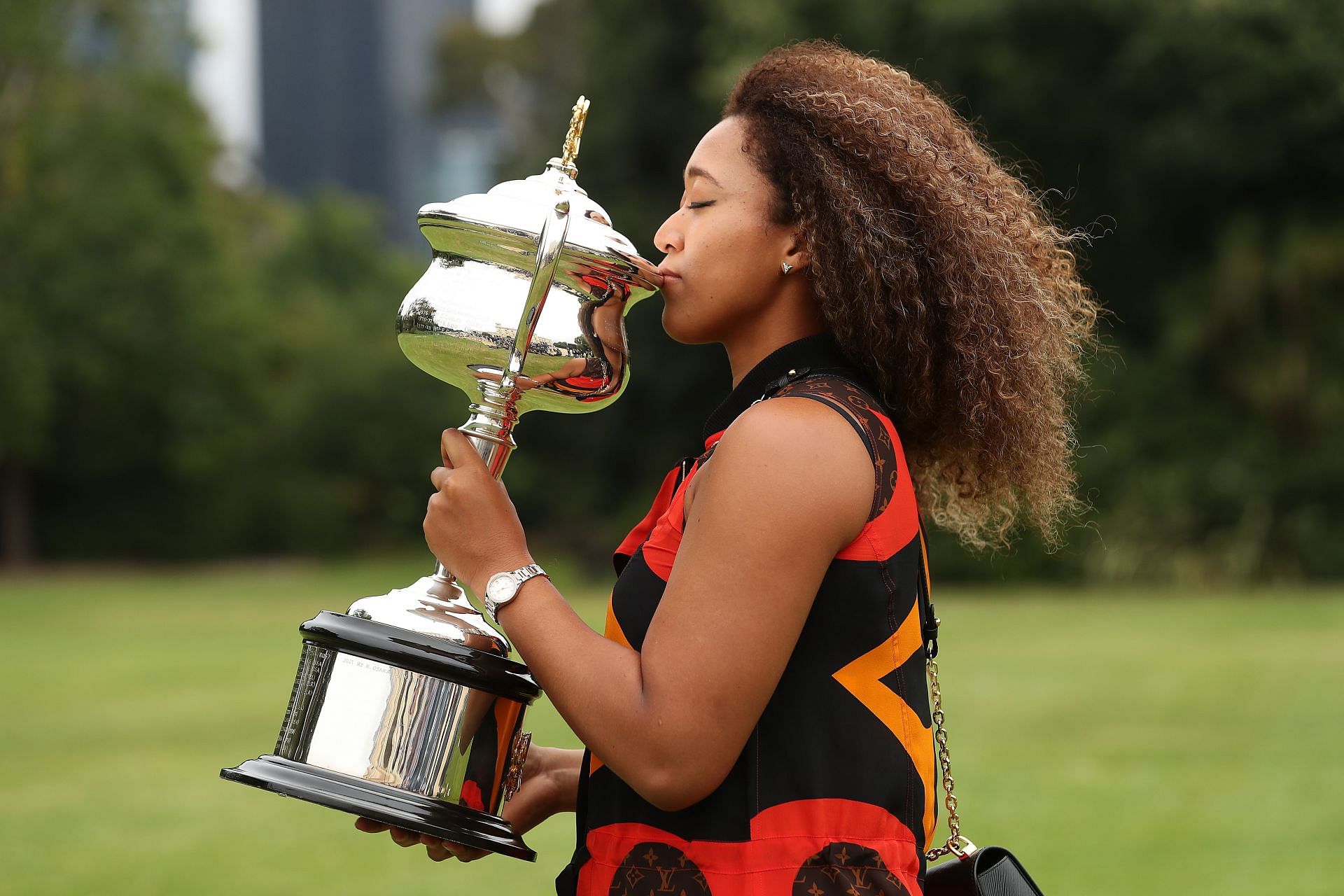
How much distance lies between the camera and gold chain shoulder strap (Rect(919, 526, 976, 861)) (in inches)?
78.0

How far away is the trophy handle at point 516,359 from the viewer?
2.06 metres

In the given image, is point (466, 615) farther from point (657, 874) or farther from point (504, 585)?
point (657, 874)

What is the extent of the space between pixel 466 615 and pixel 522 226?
0.54m

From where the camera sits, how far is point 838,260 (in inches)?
75.5

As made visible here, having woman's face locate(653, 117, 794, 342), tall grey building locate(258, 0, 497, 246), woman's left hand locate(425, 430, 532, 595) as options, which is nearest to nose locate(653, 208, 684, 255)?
woman's face locate(653, 117, 794, 342)

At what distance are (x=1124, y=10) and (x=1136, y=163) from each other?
1.99m

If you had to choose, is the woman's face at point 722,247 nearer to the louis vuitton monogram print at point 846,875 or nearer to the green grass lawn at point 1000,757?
the louis vuitton monogram print at point 846,875

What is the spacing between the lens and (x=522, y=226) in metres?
2.10

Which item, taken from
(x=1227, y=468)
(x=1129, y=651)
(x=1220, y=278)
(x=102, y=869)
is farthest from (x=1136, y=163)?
(x=102, y=869)

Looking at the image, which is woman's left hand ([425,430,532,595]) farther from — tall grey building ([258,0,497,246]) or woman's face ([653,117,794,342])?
tall grey building ([258,0,497,246])

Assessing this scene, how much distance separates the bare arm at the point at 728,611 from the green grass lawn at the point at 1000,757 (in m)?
5.03

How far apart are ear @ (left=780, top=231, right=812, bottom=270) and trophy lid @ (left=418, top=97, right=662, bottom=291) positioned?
0.60 ft

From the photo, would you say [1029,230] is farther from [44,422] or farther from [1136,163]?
[44,422]

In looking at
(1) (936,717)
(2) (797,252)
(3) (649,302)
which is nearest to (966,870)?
(1) (936,717)
